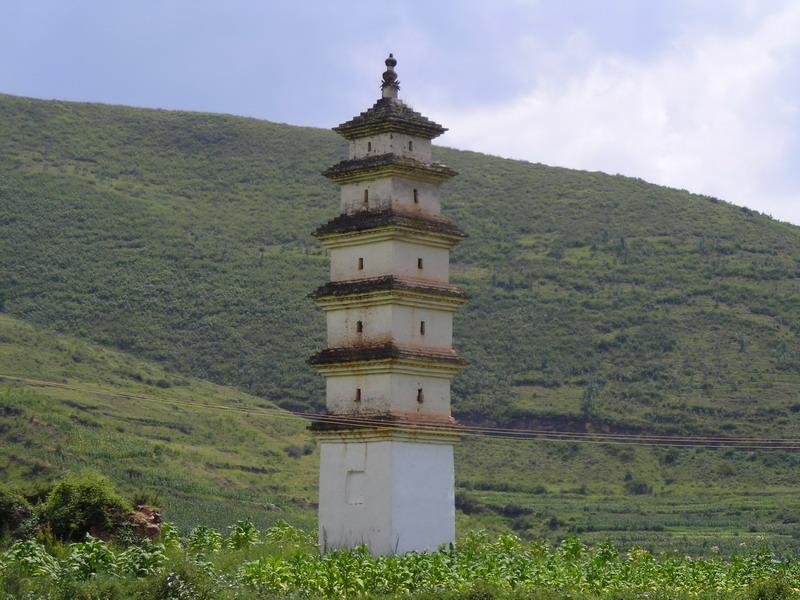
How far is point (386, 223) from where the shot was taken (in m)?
37.3

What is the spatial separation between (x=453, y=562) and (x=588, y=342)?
177ft

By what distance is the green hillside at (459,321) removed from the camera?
217 feet

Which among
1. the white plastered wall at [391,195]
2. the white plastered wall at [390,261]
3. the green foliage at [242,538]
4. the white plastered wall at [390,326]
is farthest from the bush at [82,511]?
the white plastered wall at [391,195]

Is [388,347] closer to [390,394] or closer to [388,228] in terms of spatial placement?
[390,394]

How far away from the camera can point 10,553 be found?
32.5m

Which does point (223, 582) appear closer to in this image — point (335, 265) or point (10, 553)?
point (10, 553)

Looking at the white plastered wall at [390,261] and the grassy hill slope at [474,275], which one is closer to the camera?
the white plastered wall at [390,261]

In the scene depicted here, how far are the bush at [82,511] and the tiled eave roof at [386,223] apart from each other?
8.36 metres

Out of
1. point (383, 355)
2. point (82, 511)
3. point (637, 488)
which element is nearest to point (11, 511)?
point (82, 511)

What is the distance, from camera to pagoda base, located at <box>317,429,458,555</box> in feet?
118

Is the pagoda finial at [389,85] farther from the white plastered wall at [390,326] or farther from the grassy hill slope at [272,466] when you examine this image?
the grassy hill slope at [272,466]

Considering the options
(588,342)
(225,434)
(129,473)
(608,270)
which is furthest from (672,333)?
(129,473)

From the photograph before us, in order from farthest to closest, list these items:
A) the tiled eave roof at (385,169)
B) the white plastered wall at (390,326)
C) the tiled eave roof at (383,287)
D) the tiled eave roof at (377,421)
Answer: the tiled eave roof at (385,169) < the white plastered wall at (390,326) < the tiled eave roof at (383,287) < the tiled eave roof at (377,421)

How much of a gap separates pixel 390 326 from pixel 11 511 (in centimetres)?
1058
